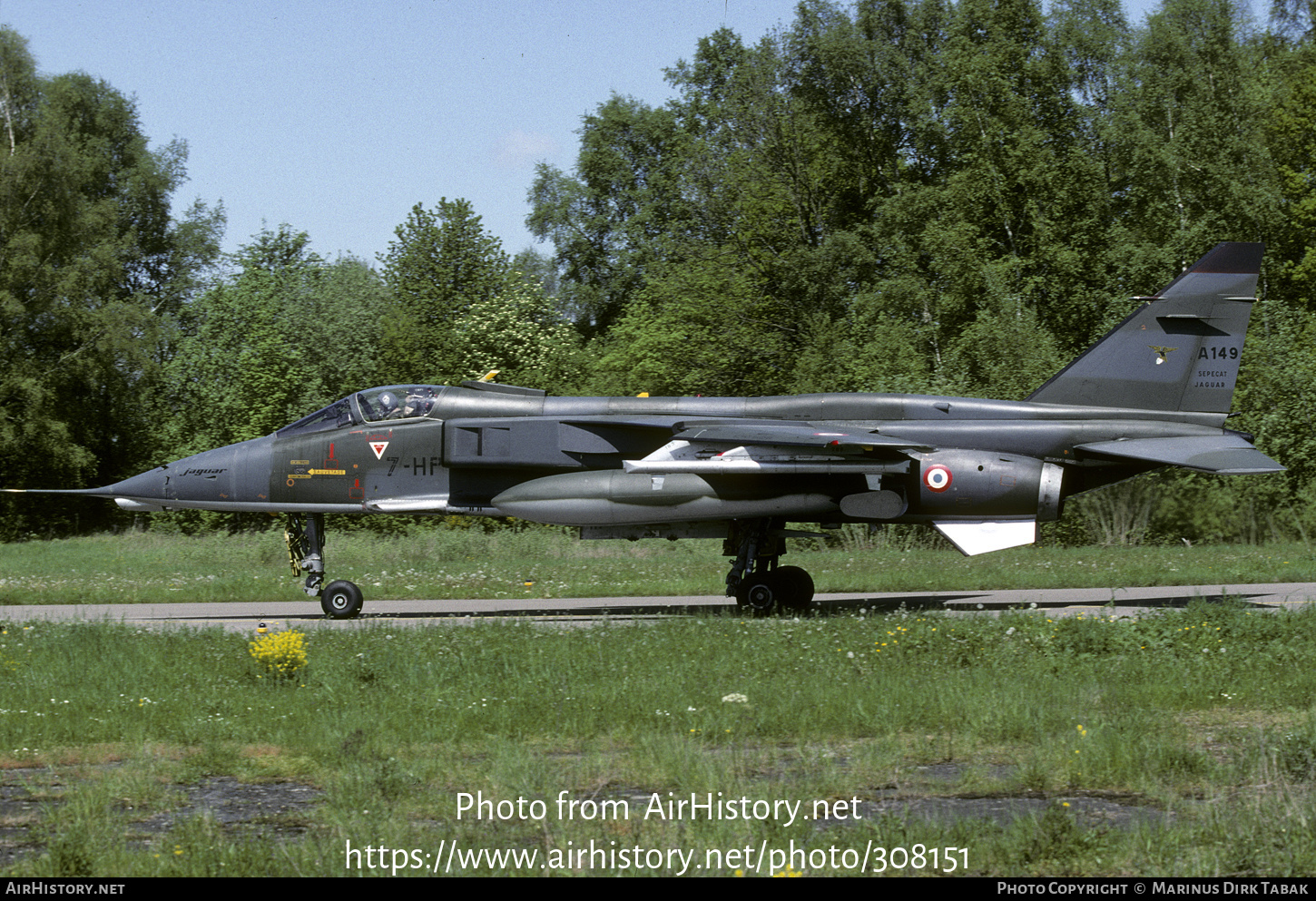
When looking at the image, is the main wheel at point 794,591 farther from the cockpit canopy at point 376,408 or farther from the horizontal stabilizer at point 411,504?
the cockpit canopy at point 376,408

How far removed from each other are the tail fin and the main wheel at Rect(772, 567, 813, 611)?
4441mm

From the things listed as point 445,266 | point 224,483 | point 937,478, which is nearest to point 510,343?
point 445,266

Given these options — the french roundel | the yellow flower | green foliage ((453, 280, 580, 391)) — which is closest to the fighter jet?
the french roundel

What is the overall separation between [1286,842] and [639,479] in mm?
9702

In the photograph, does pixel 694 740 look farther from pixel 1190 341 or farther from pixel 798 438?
pixel 1190 341

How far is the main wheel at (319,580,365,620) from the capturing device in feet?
51.1

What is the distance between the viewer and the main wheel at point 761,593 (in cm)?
1513

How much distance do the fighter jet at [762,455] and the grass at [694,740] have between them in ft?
6.30

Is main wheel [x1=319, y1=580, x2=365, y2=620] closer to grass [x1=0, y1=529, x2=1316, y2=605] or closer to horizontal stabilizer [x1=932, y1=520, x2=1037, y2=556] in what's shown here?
grass [x1=0, y1=529, x2=1316, y2=605]

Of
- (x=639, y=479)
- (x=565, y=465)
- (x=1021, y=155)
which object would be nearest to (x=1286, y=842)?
(x=639, y=479)

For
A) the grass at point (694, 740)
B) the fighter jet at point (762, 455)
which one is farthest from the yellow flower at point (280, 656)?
the fighter jet at point (762, 455)

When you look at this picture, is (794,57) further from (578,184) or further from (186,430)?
(186,430)

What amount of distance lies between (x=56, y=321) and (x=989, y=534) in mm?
41355

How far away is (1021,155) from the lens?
43000mm
